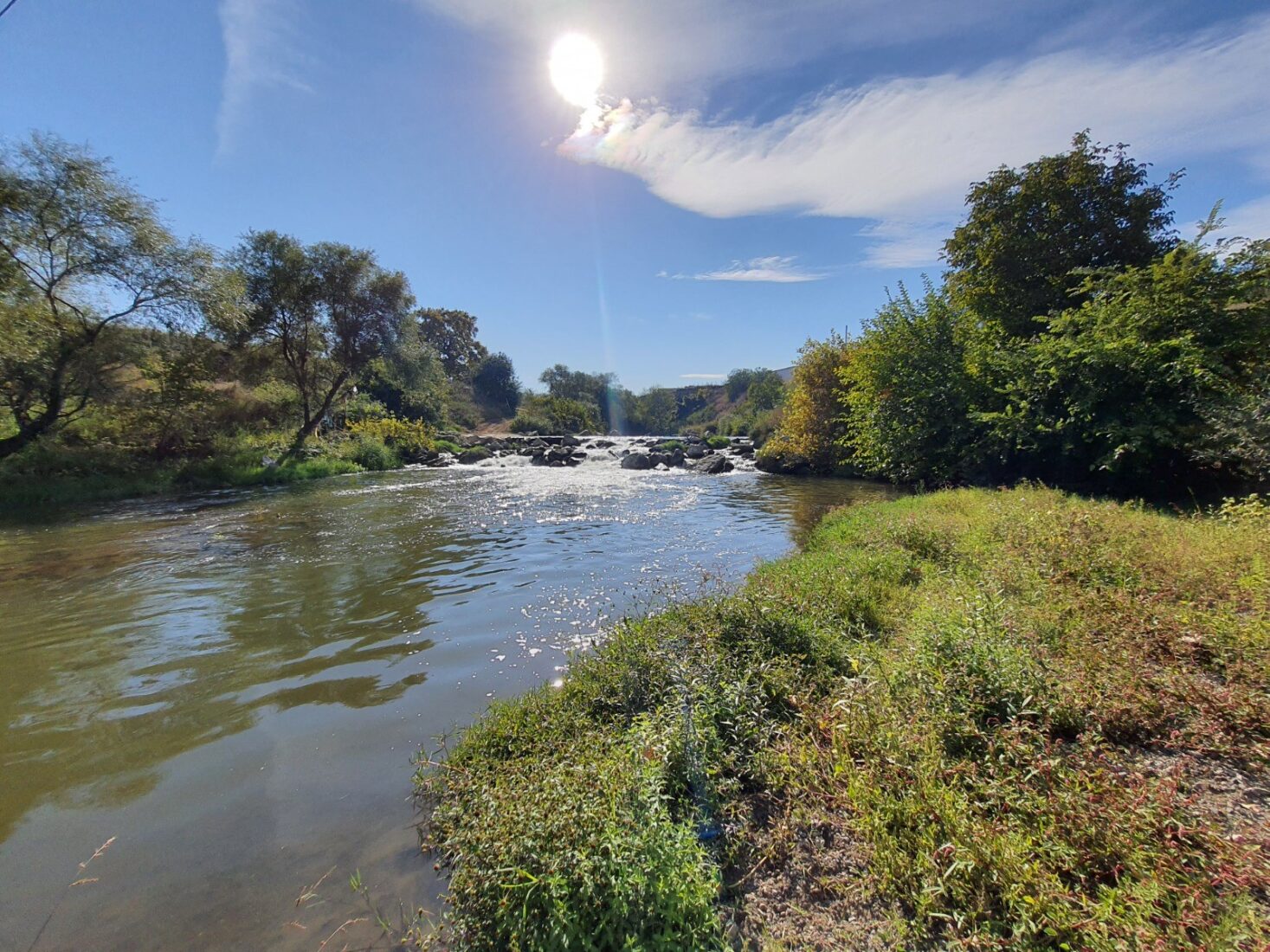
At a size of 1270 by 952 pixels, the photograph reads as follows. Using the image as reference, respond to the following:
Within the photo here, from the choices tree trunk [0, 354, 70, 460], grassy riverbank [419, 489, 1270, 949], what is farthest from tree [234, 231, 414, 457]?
grassy riverbank [419, 489, 1270, 949]

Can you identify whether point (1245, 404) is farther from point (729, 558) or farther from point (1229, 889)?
point (1229, 889)

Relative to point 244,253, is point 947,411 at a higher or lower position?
lower

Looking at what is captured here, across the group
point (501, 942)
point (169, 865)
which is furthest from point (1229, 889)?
point (169, 865)

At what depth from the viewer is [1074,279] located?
1391 centimetres

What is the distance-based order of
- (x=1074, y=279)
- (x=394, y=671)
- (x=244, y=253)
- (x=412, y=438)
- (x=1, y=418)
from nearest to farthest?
(x=394, y=671)
(x=1074, y=279)
(x=1, y=418)
(x=244, y=253)
(x=412, y=438)

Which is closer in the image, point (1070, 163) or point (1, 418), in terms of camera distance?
point (1070, 163)

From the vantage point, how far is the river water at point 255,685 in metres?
2.92

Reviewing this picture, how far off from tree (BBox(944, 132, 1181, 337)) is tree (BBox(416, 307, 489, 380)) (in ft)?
216

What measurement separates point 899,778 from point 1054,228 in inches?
698

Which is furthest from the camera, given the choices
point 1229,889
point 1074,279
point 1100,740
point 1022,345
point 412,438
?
point 412,438

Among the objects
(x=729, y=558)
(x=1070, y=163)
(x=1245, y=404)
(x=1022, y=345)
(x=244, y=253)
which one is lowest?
(x=729, y=558)

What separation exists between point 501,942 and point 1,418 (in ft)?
79.3

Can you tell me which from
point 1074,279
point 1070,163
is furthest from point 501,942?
point 1070,163

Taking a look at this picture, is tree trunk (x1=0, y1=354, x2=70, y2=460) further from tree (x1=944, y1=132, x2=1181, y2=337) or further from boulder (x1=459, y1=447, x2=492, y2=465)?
tree (x1=944, y1=132, x2=1181, y2=337)
